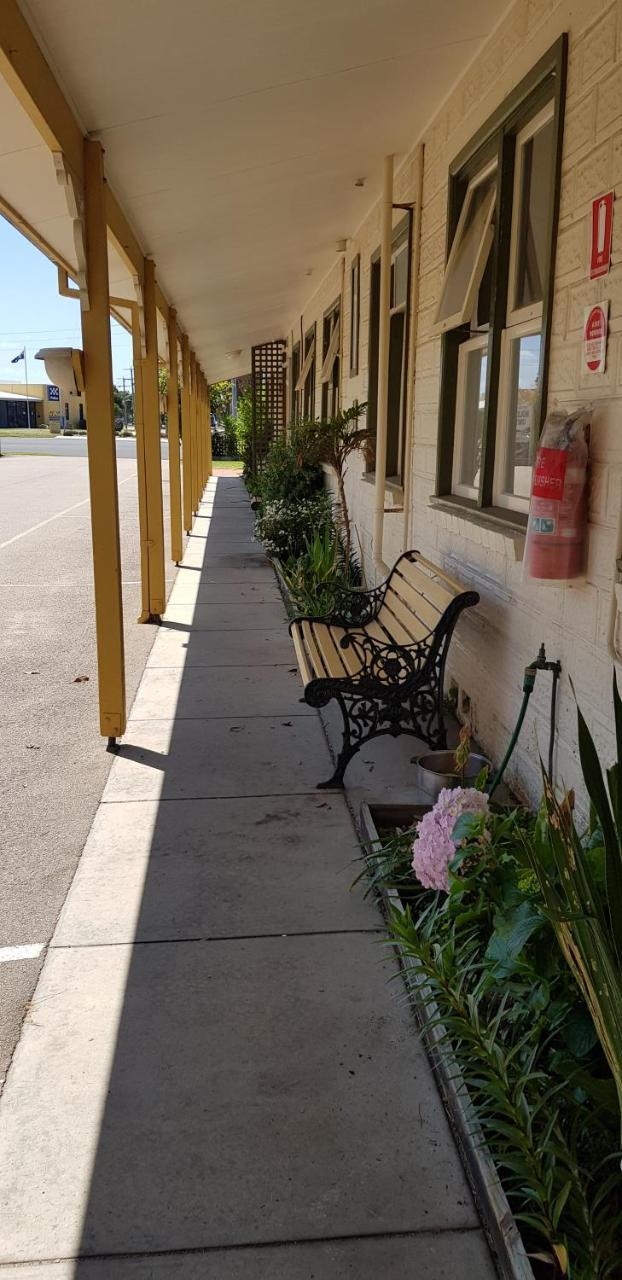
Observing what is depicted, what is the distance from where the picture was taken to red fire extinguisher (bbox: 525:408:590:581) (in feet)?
9.97

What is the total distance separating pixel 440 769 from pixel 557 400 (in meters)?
1.53

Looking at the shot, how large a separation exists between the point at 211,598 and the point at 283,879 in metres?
5.80

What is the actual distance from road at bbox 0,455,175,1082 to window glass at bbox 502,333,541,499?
231cm

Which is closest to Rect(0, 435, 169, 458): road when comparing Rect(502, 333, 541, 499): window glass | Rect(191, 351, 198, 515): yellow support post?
Rect(191, 351, 198, 515): yellow support post

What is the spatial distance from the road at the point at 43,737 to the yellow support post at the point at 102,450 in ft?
1.27

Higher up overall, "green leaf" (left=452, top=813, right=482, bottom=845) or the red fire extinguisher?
the red fire extinguisher

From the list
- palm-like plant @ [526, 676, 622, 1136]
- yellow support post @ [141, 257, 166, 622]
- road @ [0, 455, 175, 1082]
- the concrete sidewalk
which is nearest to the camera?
palm-like plant @ [526, 676, 622, 1136]

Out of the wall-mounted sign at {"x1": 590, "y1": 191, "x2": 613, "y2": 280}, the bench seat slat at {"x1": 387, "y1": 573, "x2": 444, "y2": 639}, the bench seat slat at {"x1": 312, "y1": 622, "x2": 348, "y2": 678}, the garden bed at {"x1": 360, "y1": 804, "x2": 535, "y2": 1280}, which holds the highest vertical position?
the wall-mounted sign at {"x1": 590, "y1": 191, "x2": 613, "y2": 280}

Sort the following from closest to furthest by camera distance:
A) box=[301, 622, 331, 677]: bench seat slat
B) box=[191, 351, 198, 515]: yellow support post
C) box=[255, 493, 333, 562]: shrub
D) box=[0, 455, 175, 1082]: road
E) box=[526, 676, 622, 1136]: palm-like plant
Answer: box=[526, 676, 622, 1136]: palm-like plant → box=[0, 455, 175, 1082]: road → box=[301, 622, 331, 677]: bench seat slat → box=[255, 493, 333, 562]: shrub → box=[191, 351, 198, 515]: yellow support post

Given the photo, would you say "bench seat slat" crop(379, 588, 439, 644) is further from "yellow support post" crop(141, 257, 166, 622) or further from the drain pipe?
"yellow support post" crop(141, 257, 166, 622)

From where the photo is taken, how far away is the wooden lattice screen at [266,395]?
795 inches

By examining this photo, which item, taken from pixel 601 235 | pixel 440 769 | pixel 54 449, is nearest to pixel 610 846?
pixel 601 235

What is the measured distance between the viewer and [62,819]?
4.12 m

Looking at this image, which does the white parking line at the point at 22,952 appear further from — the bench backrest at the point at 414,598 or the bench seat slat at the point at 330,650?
the bench backrest at the point at 414,598
